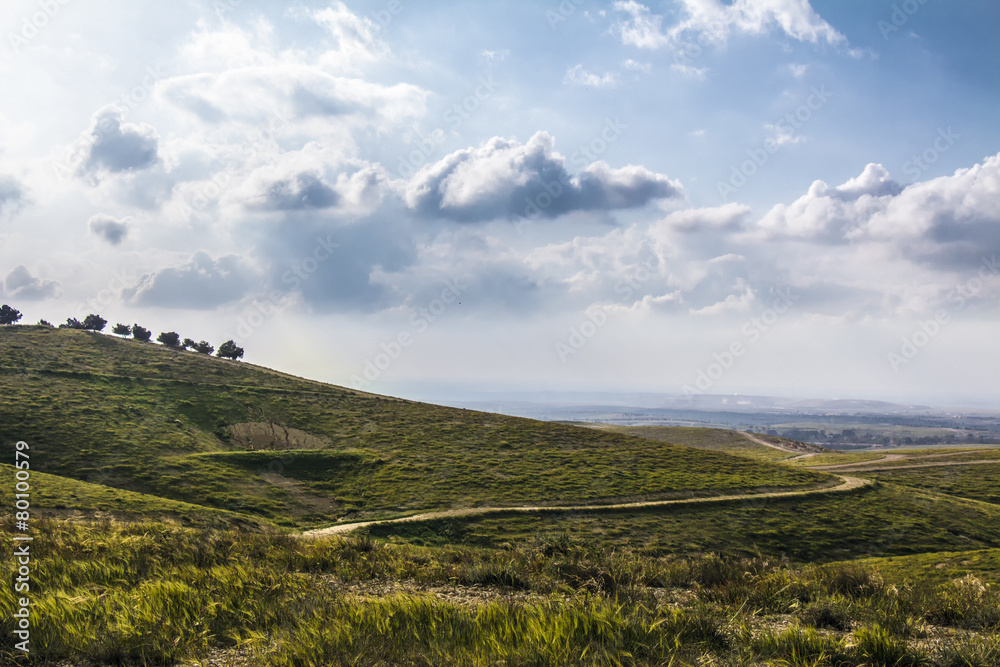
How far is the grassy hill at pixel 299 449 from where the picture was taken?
42219mm

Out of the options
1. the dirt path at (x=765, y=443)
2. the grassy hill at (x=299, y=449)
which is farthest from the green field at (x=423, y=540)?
the dirt path at (x=765, y=443)

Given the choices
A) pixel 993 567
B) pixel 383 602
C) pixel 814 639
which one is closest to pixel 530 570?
pixel 383 602

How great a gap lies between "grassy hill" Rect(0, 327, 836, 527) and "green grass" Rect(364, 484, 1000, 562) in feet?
15.9

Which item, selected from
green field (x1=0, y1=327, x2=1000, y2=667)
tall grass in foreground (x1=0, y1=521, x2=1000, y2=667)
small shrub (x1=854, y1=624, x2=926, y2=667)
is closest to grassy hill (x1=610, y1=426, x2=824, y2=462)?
green field (x1=0, y1=327, x2=1000, y2=667)

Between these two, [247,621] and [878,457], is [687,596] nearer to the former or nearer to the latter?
[247,621]

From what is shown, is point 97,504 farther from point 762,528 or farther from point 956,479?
point 956,479

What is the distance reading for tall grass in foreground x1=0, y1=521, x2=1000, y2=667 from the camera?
7031mm

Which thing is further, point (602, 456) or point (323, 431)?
point (323, 431)

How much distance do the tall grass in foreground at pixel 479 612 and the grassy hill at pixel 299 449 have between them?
26566mm

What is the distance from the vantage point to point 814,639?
7562 millimetres

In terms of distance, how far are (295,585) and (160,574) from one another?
3.12 meters

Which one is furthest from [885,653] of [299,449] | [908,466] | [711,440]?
[711,440]

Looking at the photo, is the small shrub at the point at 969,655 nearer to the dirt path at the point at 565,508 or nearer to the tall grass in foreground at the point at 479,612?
the tall grass in foreground at the point at 479,612

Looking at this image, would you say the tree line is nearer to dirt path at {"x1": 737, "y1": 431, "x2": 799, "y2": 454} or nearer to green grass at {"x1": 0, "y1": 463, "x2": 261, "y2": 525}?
green grass at {"x1": 0, "y1": 463, "x2": 261, "y2": 525}
